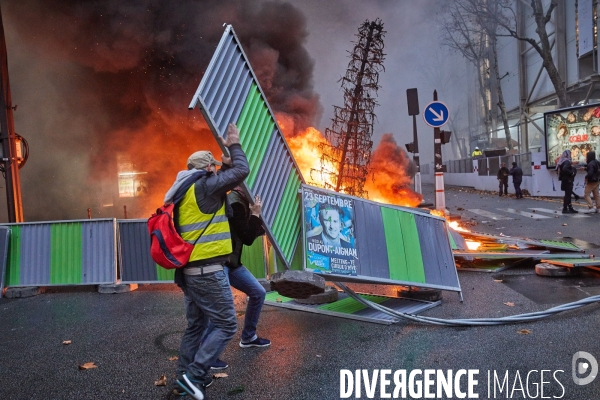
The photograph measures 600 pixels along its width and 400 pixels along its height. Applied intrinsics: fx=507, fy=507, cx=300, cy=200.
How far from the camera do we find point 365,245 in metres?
5.13

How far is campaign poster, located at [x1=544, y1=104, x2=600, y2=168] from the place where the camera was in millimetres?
17312

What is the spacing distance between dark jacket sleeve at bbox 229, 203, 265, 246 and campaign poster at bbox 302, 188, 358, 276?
2.56 feet

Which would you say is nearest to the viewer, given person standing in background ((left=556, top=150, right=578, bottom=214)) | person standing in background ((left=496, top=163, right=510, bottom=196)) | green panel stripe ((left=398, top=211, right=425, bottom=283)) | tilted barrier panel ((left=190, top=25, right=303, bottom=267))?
tilted barrier panel ((left=190, top=25, right=303, bottom=267))

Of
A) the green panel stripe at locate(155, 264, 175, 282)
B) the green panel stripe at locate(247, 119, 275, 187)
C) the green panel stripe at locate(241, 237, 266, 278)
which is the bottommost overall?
the green panel stripe at locate(155, 264, 175, 282)

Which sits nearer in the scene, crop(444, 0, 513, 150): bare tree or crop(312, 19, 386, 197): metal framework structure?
crop(312, 19, 386, 197): metal framework structure

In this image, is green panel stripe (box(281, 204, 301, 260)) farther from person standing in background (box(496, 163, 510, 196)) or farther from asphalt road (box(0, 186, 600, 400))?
person standing in background (box(496, 163, 510, 196))

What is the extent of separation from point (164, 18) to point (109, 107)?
4.62 meters

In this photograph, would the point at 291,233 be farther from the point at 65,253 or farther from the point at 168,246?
the point at 65,253

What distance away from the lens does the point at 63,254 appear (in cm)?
728

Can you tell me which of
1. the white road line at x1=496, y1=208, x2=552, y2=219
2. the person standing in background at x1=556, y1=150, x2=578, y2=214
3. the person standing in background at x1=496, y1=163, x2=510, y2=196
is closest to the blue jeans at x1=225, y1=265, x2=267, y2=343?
the white road line at x1=496, y1=208, x2=552, y2=219

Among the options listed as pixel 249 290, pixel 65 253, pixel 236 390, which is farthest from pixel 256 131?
pixel 65 253

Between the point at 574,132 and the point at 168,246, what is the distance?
1830cm

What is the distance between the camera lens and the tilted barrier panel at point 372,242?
476 centimetres

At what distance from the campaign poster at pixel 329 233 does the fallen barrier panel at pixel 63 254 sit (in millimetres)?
3709
